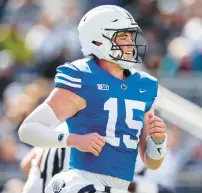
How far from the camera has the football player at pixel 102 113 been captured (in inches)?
232

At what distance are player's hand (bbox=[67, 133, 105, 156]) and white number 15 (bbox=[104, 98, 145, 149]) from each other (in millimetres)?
215

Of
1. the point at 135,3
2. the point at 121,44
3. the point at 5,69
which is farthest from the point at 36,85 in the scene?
the point at 121,44

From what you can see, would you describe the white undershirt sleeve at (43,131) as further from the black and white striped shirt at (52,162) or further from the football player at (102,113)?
the black and white striped shirt at (52,162)

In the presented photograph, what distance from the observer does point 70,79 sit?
595cm

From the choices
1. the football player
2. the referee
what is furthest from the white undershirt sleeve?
the referee

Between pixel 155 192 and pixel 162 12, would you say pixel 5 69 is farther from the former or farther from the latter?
pixel 155 192

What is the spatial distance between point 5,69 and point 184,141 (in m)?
2.90

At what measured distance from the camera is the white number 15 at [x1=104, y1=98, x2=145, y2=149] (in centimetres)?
602

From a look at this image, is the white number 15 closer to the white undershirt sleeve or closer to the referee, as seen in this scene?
the white undershirt sleeve

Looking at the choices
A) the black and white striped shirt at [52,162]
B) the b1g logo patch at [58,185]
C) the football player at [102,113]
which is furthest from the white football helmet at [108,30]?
the black and white striped shirt at [52,162]

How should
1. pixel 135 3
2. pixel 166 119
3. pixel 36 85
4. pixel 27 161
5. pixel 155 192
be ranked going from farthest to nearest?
1. pixel 135 3
2. pixel 36 85
3. pixel 166 119
4. pixel 155 192
5. pixel 27 161

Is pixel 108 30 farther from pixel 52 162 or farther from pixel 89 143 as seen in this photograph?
pixel 52 162

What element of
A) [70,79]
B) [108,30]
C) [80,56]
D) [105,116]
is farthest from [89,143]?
[80,56]

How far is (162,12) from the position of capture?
12320 millimetres
